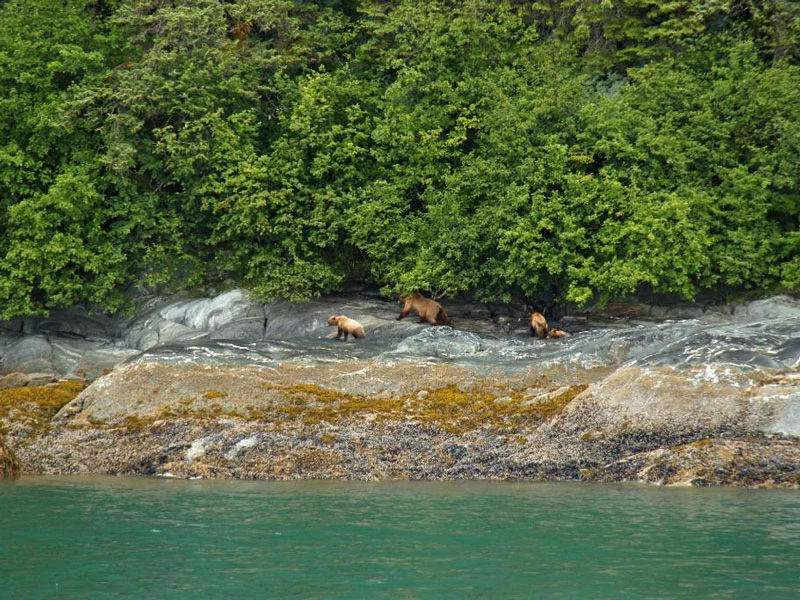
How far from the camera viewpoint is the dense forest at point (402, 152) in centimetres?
3575

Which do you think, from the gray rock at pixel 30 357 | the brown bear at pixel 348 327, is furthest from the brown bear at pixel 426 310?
the gray rock at pixel 30 357

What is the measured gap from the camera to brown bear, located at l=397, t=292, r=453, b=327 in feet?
114

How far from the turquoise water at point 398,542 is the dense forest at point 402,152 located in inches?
617

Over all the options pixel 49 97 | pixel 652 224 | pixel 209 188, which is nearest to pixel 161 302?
pixel 209 188

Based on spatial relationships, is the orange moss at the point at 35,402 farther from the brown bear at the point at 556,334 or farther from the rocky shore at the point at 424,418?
the brown bear at the point at 556,334

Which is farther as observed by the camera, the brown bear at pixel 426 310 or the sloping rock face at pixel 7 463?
the brown bear at pixel 426 310

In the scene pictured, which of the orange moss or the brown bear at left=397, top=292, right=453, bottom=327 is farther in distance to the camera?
the brown bear at left=397, top=292, right=453, bottom=327

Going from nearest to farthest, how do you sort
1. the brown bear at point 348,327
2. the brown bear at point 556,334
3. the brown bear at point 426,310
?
1. the brown bear at point 348,327
2. the brown bear at point 556,334
3. the brown bear at point 426,310

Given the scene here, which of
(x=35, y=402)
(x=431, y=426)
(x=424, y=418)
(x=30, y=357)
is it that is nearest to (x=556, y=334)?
(x=424, y=418)

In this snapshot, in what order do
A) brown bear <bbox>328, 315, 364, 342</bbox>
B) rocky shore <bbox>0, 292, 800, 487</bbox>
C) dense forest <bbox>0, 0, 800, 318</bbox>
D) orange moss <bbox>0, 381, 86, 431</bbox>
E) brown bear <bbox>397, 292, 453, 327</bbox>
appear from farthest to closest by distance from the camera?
dense forest <bbox>0, 0, 800, 318</bbox>, brown bear <bbox>397, 292, 453, 327</bbox>, brown bear <bbox>328, 315, 364, 342</bbox>, orange moss <bbox>0, 381, 86, 431</bbox>, rocky shore <bbox>0, 292, 800, 487</bbox>

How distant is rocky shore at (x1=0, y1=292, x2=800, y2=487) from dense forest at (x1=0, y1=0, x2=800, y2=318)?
298 inches

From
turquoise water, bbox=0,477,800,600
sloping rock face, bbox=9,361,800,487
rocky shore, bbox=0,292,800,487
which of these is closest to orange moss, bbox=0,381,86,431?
rocky shore, bbox=0,292,800,487

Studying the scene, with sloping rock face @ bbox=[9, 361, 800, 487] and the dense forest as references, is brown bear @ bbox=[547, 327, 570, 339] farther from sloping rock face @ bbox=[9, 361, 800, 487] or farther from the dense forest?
sloping rock face @ bbox=[9, 361, 800, 487]

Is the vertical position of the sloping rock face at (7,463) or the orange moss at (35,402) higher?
the orange moss at (35,402)
